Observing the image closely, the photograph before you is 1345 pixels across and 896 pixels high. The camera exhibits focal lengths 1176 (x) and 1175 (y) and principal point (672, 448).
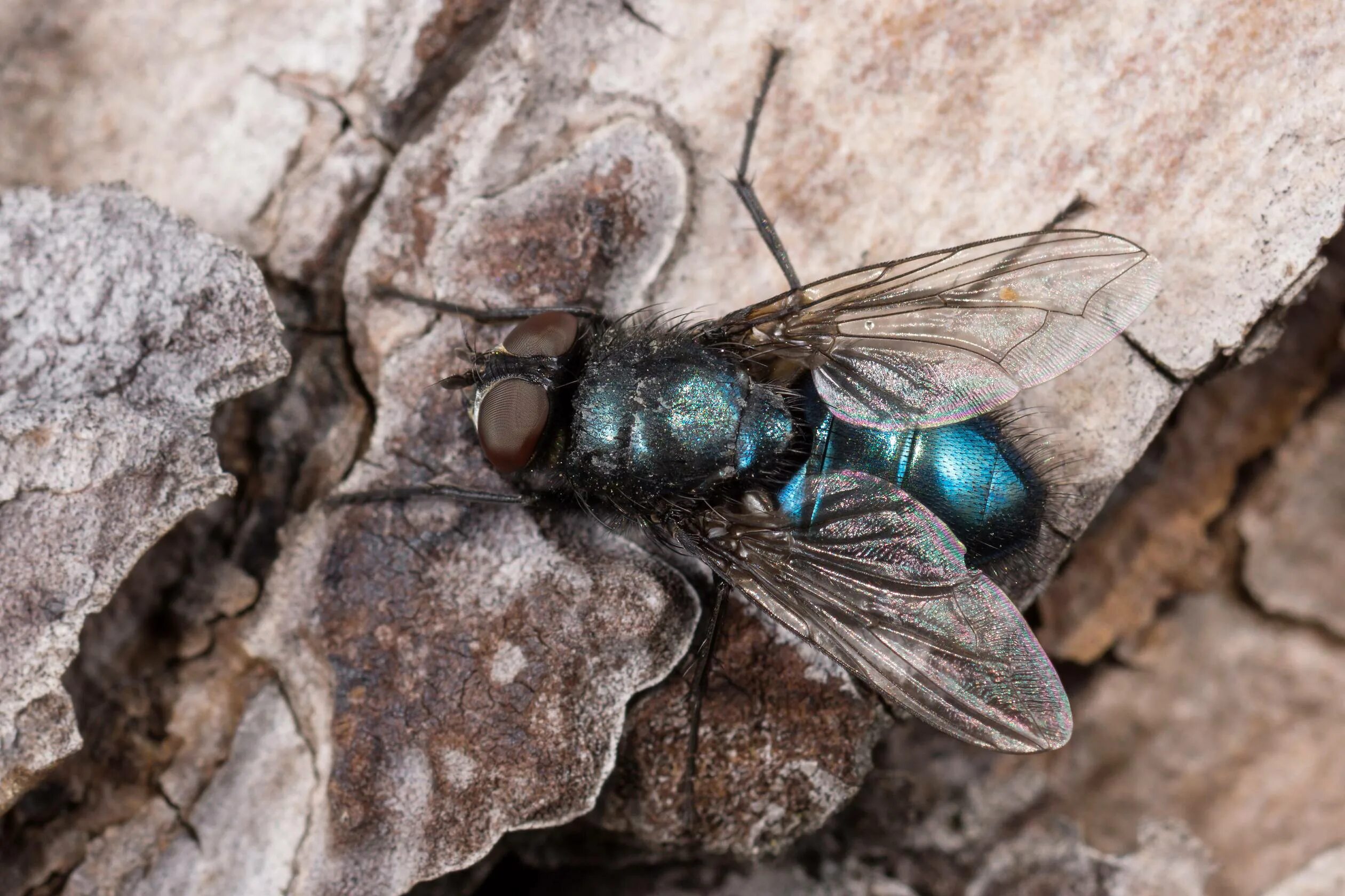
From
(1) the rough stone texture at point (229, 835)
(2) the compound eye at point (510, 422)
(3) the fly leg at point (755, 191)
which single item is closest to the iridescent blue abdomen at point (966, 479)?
(3) the fly leg at point (755, 191)

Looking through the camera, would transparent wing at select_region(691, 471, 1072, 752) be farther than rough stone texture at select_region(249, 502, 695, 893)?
No

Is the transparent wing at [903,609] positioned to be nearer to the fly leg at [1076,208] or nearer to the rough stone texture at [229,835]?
the fly leg at [1076,208]

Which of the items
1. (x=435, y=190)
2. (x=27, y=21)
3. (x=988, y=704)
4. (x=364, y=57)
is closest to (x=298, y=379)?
(x=435, y=190)

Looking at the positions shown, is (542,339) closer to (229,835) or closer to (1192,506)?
(229,835)

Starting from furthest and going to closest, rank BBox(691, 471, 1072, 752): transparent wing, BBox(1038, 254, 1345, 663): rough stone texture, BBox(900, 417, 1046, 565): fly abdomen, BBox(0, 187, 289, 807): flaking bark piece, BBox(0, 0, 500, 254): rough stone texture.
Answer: BBox(1038, 254, 1345, 663): rough stone texture < BBox(0, 0, 500, 254): rough stone texture < BBox(900, 417, 1046, 565): fly abdomen < BBox(0, 187, 289, 807): flaking bark piece < BBox(691, 471, 1072, 752): transparent wing

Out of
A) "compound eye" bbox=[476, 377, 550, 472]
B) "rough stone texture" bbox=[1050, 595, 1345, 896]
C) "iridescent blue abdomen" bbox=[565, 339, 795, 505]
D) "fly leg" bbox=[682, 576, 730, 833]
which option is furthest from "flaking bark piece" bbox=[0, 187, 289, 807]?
"rough stone texture" bbox=[1050, 595, 1345, 896]

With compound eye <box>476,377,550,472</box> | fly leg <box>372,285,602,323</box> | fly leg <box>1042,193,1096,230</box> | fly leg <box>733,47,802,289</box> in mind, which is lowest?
compound eye <box>476,377,550,472</box>

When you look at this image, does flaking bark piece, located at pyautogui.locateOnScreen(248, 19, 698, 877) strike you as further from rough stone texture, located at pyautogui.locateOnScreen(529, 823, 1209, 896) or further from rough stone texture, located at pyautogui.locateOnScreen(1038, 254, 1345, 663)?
rough stone texture, located at pyautogui.locateOnScreen(1038, 254, 1345, 663)
